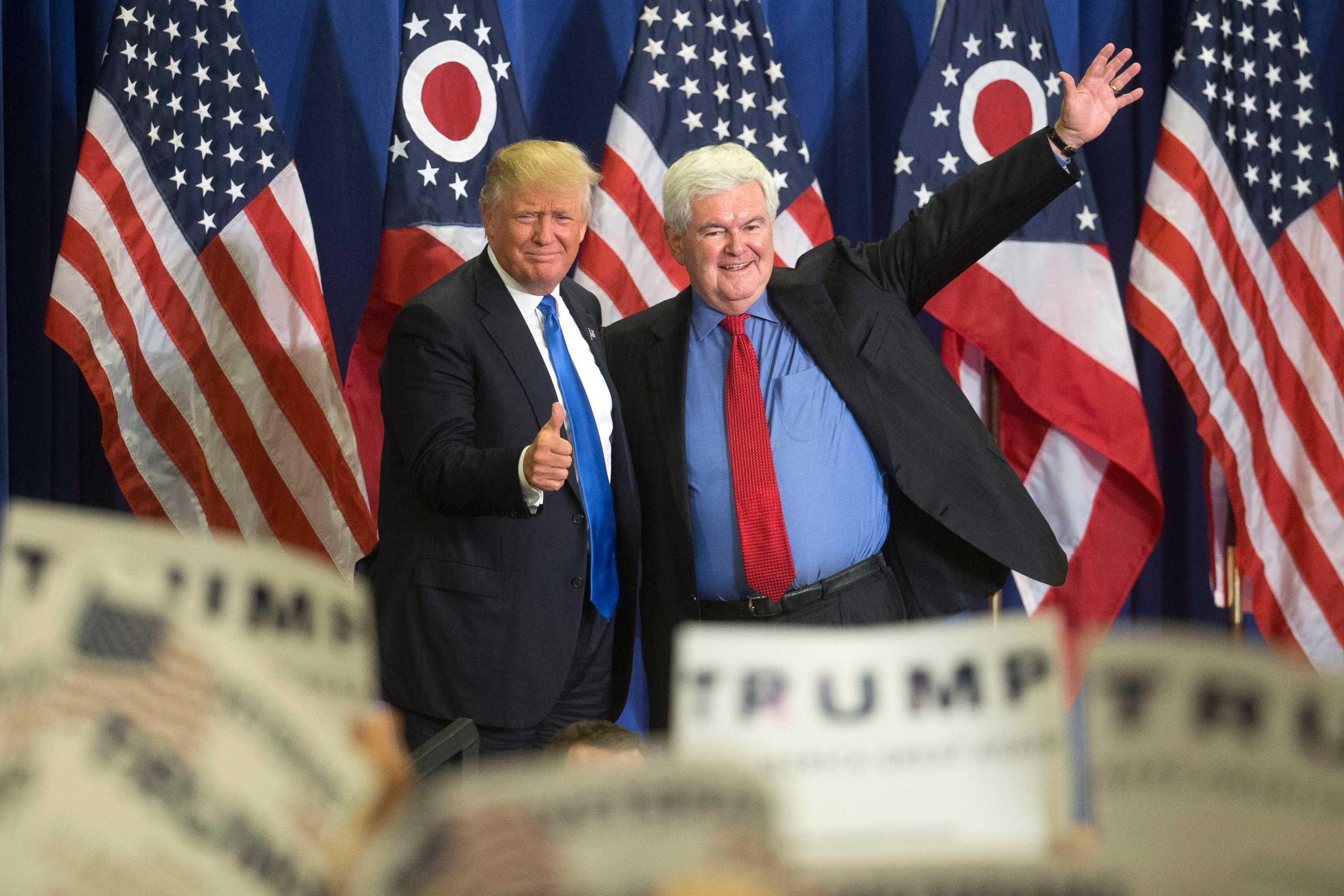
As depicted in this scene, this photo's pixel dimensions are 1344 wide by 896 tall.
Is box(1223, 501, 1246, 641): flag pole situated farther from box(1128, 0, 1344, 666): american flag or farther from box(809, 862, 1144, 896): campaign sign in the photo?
box(809, 862, 1144, 896): campaign sign

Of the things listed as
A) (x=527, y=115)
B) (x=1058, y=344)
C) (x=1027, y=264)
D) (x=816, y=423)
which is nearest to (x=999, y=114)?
(x=1027, y=264)

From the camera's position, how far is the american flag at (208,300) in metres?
2.93

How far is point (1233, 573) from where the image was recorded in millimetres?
3590

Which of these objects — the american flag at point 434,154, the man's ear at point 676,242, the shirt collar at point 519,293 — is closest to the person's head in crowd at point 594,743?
the shirt collar at point 519,293

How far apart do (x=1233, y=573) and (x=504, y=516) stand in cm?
245

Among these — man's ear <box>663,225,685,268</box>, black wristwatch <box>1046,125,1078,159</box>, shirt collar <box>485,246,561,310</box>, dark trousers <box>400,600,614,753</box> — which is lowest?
dark trousers <box>400,600,614,753</box>

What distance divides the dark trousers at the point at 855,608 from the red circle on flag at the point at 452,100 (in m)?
1.54

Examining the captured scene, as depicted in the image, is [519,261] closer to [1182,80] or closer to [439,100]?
[439,100]

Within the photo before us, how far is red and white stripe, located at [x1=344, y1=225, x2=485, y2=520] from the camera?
307cm

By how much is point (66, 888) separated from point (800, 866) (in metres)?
0.25

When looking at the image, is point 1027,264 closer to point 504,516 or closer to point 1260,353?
point 1260,353

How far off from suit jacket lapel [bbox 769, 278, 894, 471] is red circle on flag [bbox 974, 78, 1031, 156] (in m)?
1.26

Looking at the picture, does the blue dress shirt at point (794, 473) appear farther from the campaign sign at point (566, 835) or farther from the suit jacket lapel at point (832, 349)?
the campaign sign at point (566, 835)

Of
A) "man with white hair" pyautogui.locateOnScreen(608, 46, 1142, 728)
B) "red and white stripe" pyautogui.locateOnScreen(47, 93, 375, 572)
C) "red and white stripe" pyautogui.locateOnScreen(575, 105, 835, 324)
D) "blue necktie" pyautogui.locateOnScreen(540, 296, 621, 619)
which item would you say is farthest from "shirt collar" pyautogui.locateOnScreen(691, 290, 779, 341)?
"red and white stripe" pyautogui.locateOnScreen(47, 93, 375, 572)
